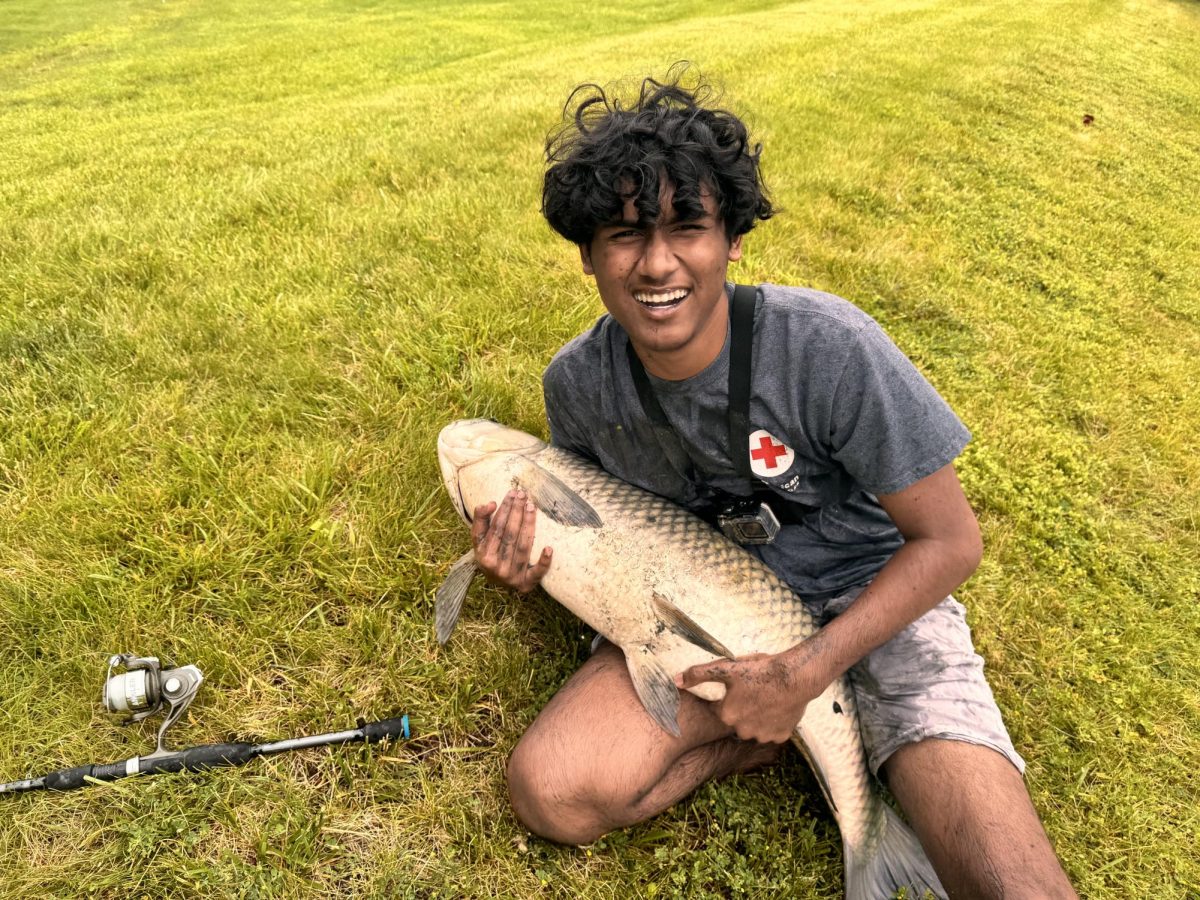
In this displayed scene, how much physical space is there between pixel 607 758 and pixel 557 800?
21cm

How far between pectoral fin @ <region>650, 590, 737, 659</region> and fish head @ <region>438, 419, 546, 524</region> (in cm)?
84

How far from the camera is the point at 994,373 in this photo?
489cm

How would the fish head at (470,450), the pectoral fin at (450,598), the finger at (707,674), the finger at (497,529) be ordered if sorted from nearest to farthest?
the finger at (707,674) → the finger at (497,529) → the pectoral fin at (450,598) → the fish head at (470,450)

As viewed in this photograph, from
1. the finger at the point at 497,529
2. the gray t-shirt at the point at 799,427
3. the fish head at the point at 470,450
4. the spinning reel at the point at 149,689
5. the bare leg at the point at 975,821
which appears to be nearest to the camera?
the bare leg at the point at 975,821

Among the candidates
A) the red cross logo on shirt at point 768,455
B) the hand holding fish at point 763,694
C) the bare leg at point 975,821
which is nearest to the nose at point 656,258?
the red cross logo on shirt at point 768,455

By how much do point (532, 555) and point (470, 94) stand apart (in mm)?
9205

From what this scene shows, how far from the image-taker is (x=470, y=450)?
309cm

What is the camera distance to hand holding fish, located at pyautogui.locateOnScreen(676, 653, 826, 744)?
2301 millimetres

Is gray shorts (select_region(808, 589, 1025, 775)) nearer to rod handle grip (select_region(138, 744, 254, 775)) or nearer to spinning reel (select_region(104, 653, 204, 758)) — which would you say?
rod handle grip (select_region(138, 744, 254, 775))

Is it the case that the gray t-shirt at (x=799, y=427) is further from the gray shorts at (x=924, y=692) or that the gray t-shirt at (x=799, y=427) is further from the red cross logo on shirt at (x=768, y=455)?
the gray shorts at (x=924, y=692)

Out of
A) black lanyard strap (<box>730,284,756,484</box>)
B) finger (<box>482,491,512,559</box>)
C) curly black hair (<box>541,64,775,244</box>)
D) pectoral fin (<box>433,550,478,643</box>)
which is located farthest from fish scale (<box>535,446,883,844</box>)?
curly black hair (<box>541,64,775,244</box>)

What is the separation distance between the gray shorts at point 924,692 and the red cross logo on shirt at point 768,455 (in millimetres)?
582

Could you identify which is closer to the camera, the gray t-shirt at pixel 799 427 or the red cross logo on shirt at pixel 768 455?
the gray t-shirt at pixel 799 427

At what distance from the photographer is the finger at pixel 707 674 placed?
2404 mm
